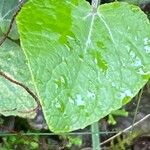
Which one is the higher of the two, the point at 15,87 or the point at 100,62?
the point at 100,62

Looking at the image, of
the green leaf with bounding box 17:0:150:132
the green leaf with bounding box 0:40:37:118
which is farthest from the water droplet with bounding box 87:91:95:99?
the green leaf with bounding box 0:40:37:118

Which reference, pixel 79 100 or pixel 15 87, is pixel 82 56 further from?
pixel 15 87

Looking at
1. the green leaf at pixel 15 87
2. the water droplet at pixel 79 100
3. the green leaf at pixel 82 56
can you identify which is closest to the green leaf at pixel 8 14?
the green leaf at pixel 15 87

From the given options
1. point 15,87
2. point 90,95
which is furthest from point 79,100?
point 15,87

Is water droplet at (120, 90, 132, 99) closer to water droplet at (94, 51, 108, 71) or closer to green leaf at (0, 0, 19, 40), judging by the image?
water droplet at (94, 51, 108, 71)

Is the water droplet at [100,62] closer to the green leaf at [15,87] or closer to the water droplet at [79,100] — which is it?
the water droplet at [79,100]

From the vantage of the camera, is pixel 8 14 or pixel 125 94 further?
pixel 8 14
